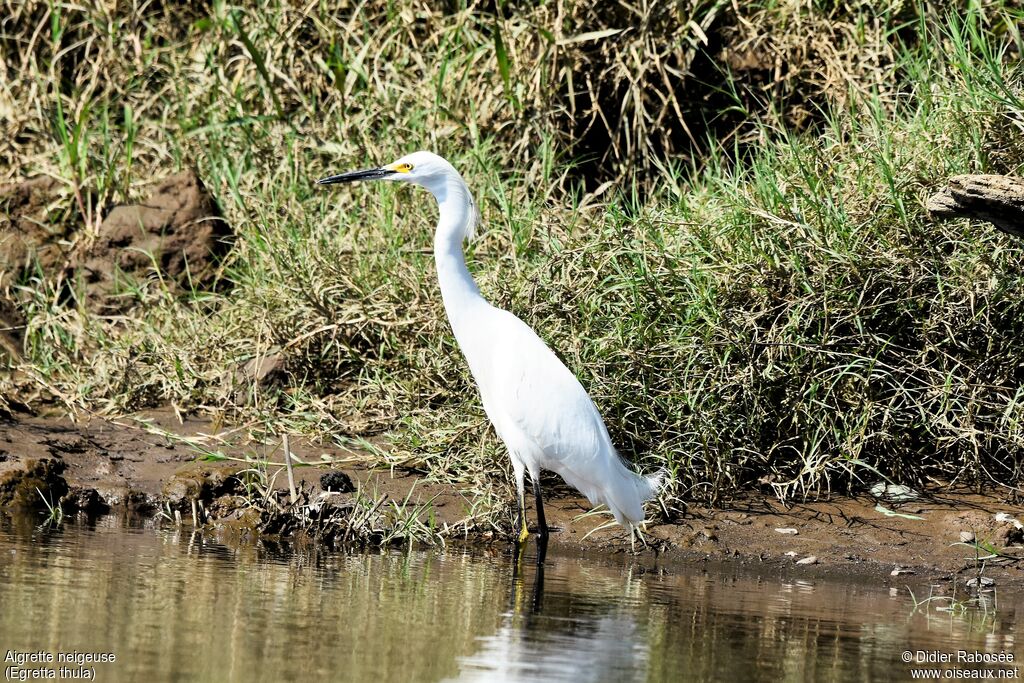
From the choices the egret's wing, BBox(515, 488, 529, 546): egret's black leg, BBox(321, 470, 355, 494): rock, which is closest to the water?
BBox(515, 488, 529, 546): egret's black leg

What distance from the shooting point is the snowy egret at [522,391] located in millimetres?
4617

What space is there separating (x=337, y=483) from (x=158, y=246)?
7.31 ft

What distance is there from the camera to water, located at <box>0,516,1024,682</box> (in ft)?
10.1

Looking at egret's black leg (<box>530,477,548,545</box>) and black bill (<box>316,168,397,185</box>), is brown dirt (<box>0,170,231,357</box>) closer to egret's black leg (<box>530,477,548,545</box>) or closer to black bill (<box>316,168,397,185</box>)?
black bill (<box>316,168,397,185</box>)

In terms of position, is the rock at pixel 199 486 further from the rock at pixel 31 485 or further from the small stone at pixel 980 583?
the small stone at pixel 980 583

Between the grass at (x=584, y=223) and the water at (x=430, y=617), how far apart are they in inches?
30.9

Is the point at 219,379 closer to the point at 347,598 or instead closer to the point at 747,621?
the point at 347,598

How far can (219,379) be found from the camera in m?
6.03

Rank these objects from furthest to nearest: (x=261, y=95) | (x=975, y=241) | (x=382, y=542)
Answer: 1. (x=261, y=95)
2. (x=975, y=241)
3. (x=382, y=542)

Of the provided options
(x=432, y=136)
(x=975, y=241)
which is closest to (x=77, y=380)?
(x=432, y=136)

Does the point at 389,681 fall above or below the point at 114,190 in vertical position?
below

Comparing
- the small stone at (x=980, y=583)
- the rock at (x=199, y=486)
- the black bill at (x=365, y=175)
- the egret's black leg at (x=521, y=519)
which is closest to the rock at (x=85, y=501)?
the rock at (x=199, y=486)

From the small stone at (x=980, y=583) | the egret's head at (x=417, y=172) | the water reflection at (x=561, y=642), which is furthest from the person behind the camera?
the egret's head at (x=417, y=172)

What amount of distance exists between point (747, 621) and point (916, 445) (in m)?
1.72
